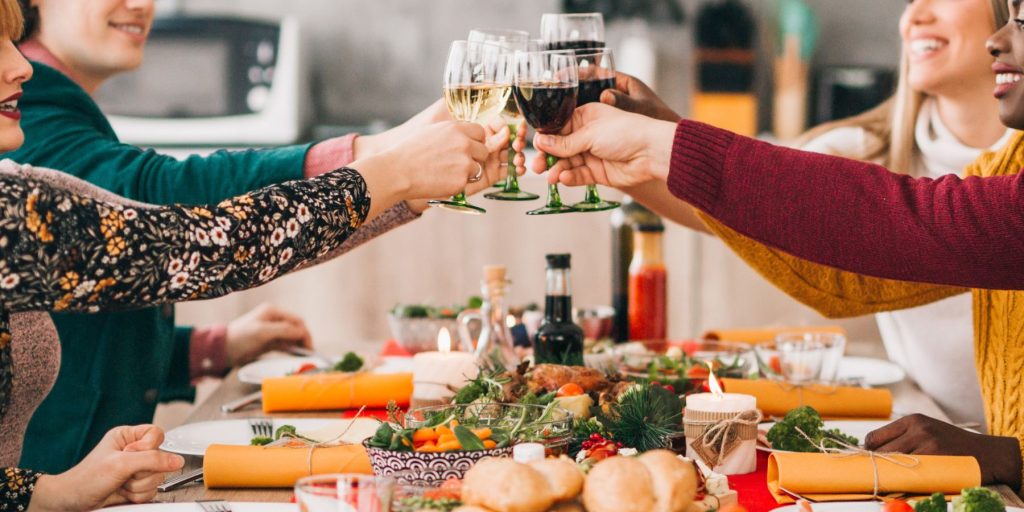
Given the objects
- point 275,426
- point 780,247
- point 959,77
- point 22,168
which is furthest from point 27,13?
point 959,77

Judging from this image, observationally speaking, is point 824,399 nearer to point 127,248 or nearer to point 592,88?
point 592,88

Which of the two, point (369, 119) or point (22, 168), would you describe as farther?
point (369, 119)

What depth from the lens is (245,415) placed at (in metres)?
1.63

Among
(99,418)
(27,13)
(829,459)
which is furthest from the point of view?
(27,13)

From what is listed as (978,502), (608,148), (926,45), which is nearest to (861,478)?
(978,502)

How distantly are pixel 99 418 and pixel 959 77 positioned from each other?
67.4 inches

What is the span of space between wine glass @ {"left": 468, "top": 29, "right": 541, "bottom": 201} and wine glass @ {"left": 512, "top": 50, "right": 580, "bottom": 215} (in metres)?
0.06

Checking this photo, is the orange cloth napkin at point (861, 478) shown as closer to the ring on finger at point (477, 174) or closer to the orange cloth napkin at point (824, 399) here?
the orange cloth napkin at point (824, 399)

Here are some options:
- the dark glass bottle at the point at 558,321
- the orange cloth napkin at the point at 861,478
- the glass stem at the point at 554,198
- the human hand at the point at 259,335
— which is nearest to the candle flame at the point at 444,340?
the dark glass bottle at the point at 558,321

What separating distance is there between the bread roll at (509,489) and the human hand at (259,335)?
141cm

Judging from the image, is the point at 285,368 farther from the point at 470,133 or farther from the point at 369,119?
the point at 369,119

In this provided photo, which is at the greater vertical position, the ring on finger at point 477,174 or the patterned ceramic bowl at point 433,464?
the ring on finger at point 477,174

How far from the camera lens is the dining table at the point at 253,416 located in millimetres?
1146

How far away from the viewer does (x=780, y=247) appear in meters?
1.26
